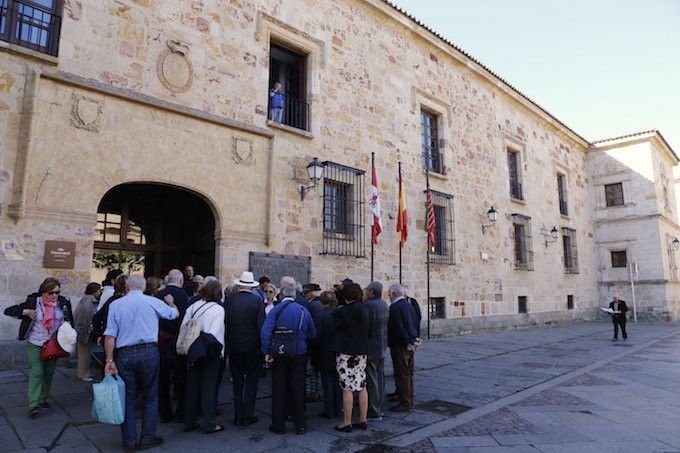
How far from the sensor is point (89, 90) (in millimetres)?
7043

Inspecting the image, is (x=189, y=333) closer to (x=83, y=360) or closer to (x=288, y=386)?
(x=288, y=386)

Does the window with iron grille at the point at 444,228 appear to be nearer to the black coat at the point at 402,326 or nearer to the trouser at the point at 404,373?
the black coat at the point at 402,326

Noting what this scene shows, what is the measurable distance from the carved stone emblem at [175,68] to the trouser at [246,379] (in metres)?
5.44

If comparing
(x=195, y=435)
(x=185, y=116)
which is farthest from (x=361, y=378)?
Answer: (x=185, y=116)

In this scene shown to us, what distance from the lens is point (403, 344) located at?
211 inches

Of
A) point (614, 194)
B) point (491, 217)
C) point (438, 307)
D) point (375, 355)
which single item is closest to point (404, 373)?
point (375, 355)

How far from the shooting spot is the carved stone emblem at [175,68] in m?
7.88

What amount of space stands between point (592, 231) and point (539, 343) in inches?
546

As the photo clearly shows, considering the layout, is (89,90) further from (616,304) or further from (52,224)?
(616,304)

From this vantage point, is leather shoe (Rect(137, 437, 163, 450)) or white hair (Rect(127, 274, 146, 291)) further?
white hair (Rect(127, 274, 146, 291))

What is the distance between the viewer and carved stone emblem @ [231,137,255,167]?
28.3ft

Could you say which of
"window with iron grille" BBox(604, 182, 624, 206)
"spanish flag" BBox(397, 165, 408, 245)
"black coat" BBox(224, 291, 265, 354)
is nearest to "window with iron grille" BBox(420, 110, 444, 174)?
"spanish flag" BBox(397, 165, 408, 245)

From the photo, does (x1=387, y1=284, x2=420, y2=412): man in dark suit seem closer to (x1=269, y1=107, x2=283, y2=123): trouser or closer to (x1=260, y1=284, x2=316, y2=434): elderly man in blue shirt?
(x1=260, y1=284, x2=316, y2=434): elderly man in blue shirt

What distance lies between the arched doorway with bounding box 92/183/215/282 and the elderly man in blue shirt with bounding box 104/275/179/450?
4.60 metres
